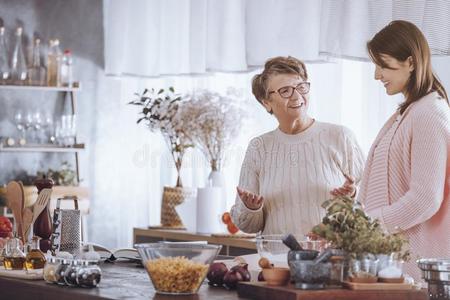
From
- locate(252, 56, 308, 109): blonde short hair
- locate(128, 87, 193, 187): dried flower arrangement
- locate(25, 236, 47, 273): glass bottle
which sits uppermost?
locate(252, 56, 308, 109): blonde short hair

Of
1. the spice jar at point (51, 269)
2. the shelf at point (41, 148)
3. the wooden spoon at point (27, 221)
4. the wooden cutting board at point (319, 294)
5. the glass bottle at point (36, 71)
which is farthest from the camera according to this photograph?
the glass bottle at point (36, 71)

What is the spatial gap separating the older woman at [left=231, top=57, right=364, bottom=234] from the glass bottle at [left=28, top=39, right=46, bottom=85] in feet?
8.19

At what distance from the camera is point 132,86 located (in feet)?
19.6

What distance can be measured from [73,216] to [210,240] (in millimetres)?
1661

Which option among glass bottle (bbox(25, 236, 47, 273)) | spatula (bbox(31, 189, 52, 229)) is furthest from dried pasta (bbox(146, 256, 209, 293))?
spatula (bbox(31, 189, 52, 229))

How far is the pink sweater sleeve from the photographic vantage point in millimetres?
2795

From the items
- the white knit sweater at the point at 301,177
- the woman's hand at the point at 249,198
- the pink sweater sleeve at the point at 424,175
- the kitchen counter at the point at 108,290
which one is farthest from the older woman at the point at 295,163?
the kitchen counter at the point at 108,290

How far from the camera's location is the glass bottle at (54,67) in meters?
5.67

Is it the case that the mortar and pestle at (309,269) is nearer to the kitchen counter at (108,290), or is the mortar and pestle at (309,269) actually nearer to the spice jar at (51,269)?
the kitchen counter at (108,290)

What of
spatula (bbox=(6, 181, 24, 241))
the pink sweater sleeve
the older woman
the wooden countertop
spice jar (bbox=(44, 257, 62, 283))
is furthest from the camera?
the wooden countertop

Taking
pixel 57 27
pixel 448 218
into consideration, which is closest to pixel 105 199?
pixel 57 27

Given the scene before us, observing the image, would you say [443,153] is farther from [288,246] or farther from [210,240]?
[210,240]

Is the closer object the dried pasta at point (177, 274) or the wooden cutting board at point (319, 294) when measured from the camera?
the wooden cutting board at point (319, 294)

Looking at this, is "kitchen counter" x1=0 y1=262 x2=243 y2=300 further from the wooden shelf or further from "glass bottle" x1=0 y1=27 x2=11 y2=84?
"glass bottle" x1=0 y1=27 x2=11 y2=84
